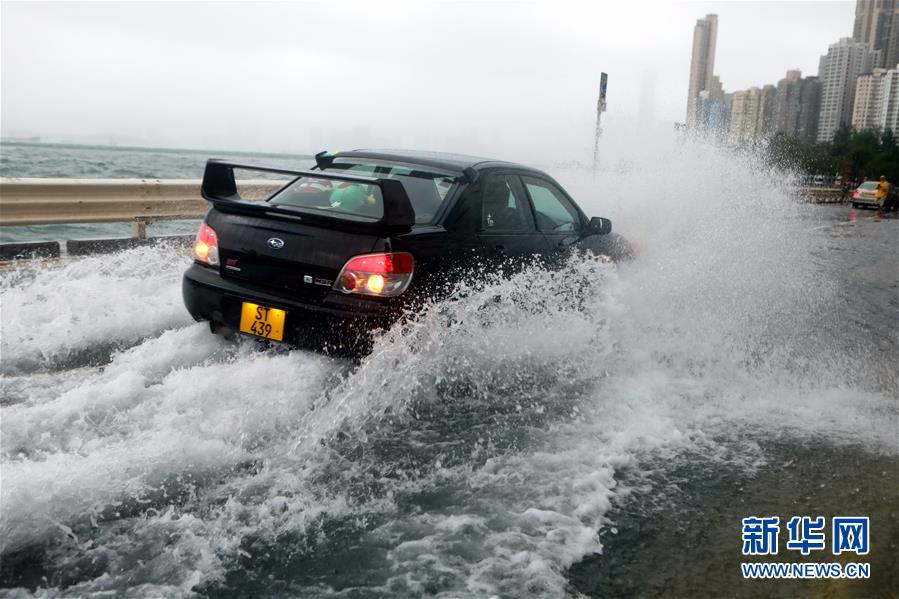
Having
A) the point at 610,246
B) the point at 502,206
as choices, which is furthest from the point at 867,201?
the point at 502,206

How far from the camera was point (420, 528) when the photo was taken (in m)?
3.11

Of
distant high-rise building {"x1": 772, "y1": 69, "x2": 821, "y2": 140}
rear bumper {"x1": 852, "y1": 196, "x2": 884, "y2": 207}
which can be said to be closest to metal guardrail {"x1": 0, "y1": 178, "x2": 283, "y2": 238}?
rear bumper {"x1": 852, "y1": 196, "x2": 884, "y2": 207}

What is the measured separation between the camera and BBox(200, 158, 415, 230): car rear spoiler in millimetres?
4320

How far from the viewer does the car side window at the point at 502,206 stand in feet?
17.1

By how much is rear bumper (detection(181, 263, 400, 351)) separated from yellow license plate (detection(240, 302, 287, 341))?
0.10 ft

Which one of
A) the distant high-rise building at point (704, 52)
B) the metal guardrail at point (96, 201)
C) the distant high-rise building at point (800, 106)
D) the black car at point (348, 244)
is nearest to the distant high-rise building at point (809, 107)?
the distant high-rise building at point (800, 106)

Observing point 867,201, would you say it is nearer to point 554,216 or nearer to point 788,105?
point 554,216

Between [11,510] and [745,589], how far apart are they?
278 centimetres

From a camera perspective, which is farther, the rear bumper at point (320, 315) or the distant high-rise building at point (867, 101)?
the distant high-rise building at point (867, 101)

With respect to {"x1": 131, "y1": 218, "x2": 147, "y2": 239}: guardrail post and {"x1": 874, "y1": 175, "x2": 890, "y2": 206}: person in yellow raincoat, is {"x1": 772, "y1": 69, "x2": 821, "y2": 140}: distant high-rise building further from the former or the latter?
{"x1": 131, "y1": 218, "x2": 147, "y2": 239}: guardrail post

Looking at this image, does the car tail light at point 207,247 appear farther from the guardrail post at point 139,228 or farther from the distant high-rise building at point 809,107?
the distant high-rise building at point 809,107

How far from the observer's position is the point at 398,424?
433 centimetres

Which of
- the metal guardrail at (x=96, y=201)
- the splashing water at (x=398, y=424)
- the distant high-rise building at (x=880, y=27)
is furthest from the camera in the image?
the distant high-rise building at (x=880, y=27)

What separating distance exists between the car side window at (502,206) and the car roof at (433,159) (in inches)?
5.1
